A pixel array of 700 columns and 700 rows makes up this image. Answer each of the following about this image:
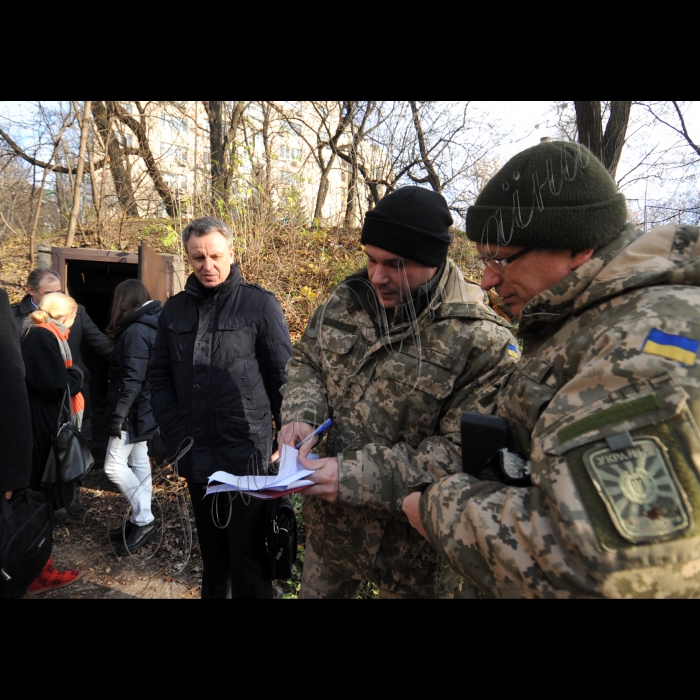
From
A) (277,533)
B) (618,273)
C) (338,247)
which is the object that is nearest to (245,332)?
(277,533)

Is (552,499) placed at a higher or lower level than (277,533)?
higher

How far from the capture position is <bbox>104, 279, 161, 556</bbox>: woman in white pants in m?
3.88

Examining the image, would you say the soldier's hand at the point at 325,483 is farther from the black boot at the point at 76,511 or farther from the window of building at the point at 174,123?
the window of building at the point at 174,123

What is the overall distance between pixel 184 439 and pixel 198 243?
114 centimetres

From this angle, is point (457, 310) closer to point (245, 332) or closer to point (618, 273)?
point (618, 273)

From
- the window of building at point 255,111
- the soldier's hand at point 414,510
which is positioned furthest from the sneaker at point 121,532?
the window of building at point 255,111

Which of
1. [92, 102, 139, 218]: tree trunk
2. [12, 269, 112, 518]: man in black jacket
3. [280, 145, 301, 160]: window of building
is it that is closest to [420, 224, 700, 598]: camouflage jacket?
[12, 269, 112, 518]: man in black jacket

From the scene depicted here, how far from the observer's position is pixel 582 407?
0.95 meters

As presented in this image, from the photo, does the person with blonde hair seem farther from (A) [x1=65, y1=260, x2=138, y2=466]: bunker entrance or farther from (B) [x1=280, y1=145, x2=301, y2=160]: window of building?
(B) [x1=280, y1=145, x2=301, y2=160]: window of building

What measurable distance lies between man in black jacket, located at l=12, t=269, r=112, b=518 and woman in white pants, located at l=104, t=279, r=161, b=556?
1.51 feet

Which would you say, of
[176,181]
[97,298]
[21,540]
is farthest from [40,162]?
[21,540]

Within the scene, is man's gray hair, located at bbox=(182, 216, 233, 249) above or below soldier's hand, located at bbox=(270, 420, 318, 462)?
above

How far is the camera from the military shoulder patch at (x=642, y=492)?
84 cm
